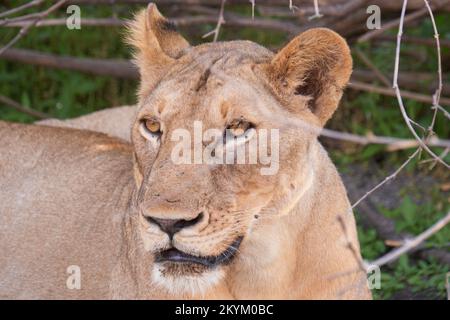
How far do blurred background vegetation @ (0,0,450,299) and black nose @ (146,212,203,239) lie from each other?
5.48 ft

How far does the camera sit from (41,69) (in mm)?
5930

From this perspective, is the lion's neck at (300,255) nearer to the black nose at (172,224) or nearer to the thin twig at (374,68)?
the black nose at (172,224)

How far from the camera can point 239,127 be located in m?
2.69

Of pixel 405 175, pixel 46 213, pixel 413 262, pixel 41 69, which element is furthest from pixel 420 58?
pixel 46 213

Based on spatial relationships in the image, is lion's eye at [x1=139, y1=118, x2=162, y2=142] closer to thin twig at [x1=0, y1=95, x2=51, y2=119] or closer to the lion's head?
the lion's head

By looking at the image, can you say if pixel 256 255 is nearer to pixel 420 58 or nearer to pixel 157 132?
pixel 157 132

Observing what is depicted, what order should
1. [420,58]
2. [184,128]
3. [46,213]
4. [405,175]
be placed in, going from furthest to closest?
[420,58] → [405,175] → [46,213] → [184,128]

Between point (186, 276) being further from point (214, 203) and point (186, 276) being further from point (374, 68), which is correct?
point (374, 68)

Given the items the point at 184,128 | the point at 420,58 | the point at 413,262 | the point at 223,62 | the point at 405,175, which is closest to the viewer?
the point at 184,128

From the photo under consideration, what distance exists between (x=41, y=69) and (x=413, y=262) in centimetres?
263

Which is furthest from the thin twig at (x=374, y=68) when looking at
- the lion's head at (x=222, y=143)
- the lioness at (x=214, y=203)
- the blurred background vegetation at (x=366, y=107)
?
the lion's head at (x=222, y=143)

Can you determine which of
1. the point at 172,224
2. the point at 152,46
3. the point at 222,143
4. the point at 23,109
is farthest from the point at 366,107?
the point at 172,224

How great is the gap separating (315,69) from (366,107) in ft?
8.49

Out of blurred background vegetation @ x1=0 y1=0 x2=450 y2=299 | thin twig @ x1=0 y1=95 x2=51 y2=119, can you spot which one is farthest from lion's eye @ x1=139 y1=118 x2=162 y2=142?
thin twig @ x1=0 y1=95 x2=51 y2=119
